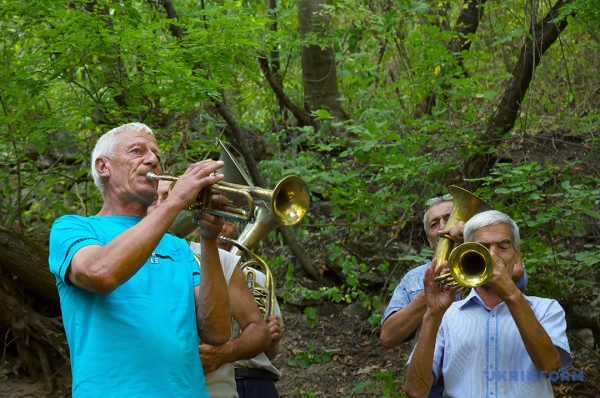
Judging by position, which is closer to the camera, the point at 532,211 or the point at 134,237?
the point at 134,237

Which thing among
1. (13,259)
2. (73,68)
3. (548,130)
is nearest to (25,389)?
(13,259)

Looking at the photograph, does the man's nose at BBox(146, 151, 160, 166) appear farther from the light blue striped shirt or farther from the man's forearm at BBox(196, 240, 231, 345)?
the light blue striped shirt

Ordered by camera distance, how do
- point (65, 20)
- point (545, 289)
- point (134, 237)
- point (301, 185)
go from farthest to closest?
point (545, 289), point (65, 20), point (301, 185), point (134, 237)

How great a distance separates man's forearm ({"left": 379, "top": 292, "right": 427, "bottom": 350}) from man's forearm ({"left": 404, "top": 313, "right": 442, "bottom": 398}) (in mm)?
321

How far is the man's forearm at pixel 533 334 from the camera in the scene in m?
2.94

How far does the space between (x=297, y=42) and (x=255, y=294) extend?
4678 millimetres

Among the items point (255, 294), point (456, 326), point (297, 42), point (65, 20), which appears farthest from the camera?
point (297, 42)

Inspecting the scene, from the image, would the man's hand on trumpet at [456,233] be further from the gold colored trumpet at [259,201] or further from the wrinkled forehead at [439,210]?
the gold colored trumpet at [259,201]

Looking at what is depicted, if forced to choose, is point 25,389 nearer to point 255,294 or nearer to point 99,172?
point 255,294

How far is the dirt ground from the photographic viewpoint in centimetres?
564

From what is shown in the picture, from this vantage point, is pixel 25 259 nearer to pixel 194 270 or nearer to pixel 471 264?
pixel 194 270

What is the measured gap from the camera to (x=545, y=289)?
5.49m

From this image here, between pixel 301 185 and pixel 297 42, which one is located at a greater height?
pixel 297 42

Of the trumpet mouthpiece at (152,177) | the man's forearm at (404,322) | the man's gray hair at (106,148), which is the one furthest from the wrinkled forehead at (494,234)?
the man's gray hair at (106,148)
